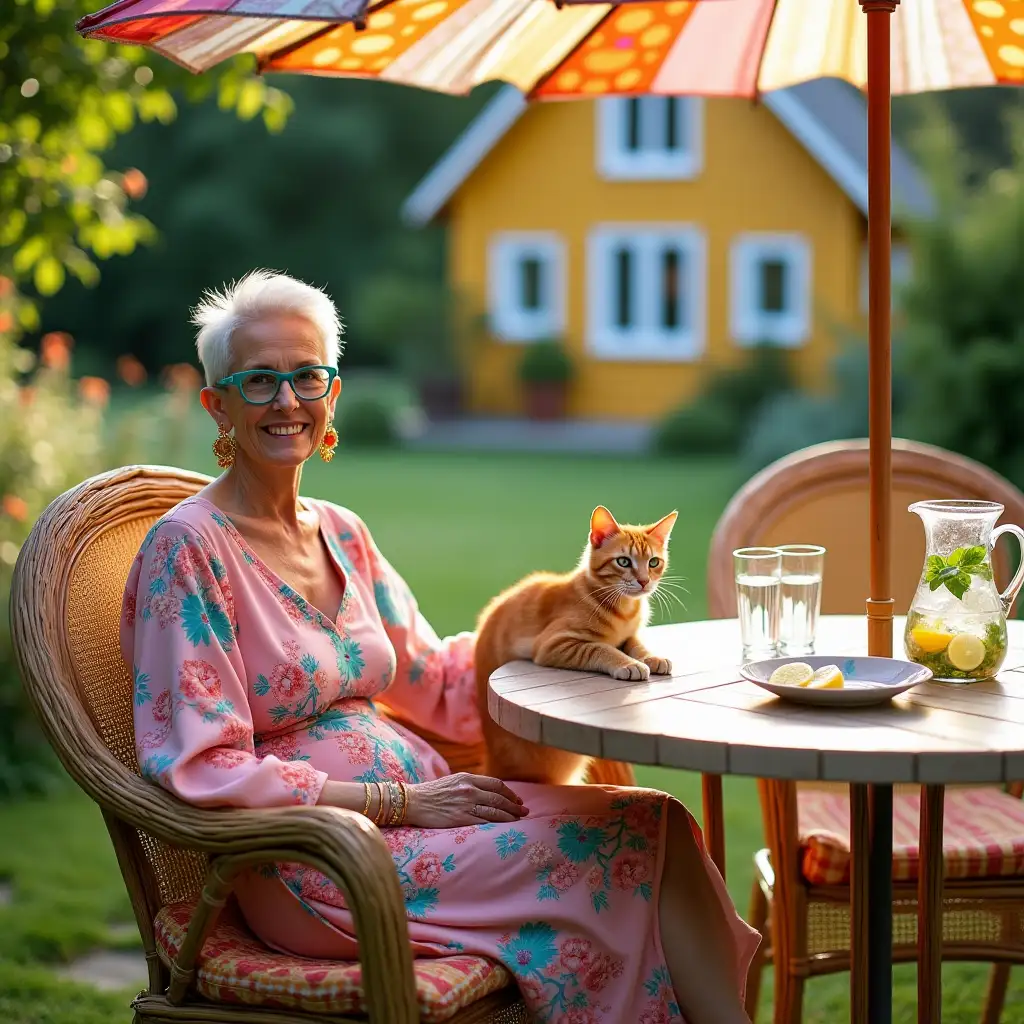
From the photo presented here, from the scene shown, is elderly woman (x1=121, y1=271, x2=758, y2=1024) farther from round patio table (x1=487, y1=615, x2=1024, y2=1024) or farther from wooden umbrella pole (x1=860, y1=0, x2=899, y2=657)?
wooden umbrella pole (x1=860, y1=0, x2=899, y2=657)

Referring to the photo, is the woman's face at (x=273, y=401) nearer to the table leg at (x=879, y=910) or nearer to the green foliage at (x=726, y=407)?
the table leg at (x=879, y=910)

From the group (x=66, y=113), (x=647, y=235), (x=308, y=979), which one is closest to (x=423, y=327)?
(x=647, y=235)

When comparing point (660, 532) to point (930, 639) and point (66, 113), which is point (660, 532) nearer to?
point (930, 639)

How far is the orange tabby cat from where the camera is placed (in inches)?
94.7

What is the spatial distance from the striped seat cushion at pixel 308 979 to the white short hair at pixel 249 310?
3.03 ft

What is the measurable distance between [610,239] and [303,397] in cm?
1833

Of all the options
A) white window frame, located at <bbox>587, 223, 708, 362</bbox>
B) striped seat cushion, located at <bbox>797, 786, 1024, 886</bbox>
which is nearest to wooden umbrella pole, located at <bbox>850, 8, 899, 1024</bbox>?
striped seat cushion, located at <bbox>797, 786, 1024, 886</bbox>

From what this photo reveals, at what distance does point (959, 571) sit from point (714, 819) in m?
0.91

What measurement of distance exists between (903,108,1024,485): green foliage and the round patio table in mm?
5259

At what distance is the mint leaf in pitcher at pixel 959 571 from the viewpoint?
2225mm

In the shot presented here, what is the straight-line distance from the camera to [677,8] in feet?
10.4

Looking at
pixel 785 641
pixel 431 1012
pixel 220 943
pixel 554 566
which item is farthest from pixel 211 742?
pixel 554 566

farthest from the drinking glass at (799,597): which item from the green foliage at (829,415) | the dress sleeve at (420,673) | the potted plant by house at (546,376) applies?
the potted plant by house at (546,376)

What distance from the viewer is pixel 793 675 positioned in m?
2.16
